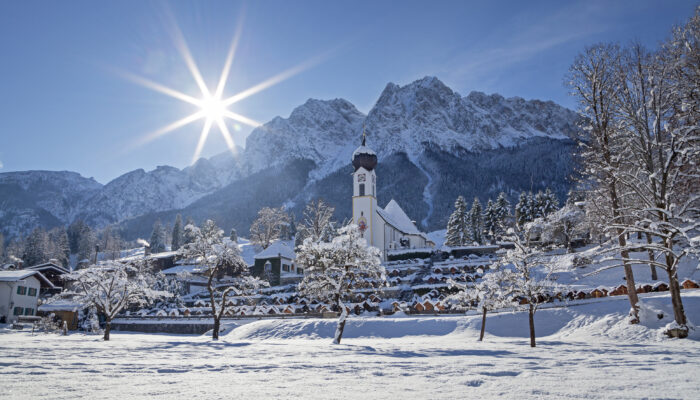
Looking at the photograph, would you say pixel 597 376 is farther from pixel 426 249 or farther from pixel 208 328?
pixel 426 249

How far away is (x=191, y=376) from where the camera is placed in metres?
8.70

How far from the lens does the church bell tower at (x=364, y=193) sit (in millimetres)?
63656

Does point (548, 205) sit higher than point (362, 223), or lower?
higher

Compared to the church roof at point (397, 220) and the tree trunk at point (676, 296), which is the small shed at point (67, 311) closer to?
the church roof at point (397, 220)

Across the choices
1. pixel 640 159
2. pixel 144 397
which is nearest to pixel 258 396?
pixel 144 397

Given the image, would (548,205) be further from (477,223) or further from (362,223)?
(362,223)

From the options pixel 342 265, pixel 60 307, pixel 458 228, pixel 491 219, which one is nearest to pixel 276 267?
pixel 60 307

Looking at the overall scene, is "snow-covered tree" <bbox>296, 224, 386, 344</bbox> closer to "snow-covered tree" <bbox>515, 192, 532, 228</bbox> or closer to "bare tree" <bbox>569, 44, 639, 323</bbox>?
"bare tree" <bbox>569, 44, 639, 323</bbox>

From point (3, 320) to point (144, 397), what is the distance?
49.4 metres

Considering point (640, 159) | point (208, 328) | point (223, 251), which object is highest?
point (640, 159)

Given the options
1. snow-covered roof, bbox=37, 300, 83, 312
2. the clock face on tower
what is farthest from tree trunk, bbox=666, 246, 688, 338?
snow-covered roof, bbox=37, 300, 83, 312

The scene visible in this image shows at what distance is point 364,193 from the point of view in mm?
65500

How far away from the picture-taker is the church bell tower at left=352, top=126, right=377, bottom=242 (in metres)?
63.7

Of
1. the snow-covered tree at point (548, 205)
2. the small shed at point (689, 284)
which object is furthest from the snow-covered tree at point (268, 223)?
the small shed at point (689, 284)
